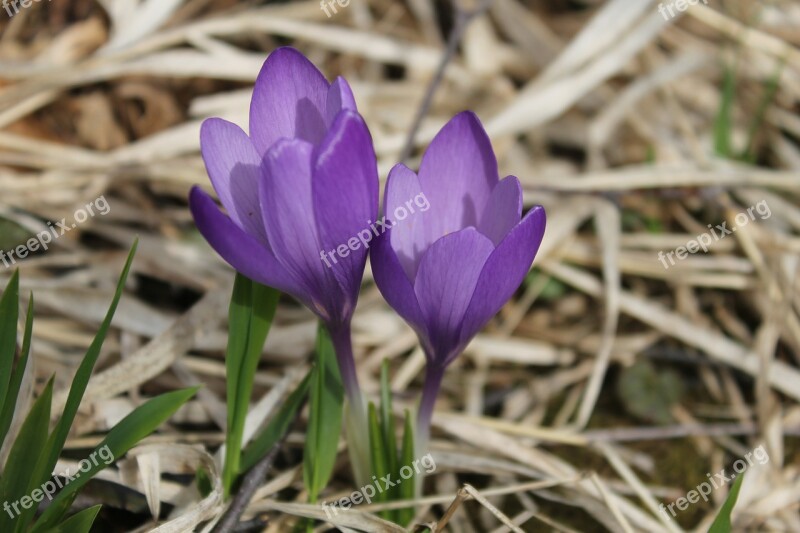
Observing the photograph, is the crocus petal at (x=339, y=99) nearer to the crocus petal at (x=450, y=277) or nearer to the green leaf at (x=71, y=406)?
the crocus petal at (x=450, y=277)

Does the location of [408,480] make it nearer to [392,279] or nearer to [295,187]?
[392,279]

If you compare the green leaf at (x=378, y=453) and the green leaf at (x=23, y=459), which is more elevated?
the green leaf at (x=23, y=459)

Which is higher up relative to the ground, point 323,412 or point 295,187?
point 295,187

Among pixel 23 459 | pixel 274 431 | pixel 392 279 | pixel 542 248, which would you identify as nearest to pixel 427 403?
pixel 274 431

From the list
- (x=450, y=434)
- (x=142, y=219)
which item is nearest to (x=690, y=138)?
(x=450, y=434)

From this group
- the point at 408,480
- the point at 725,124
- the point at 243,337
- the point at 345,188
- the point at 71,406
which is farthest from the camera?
the point at 725,124

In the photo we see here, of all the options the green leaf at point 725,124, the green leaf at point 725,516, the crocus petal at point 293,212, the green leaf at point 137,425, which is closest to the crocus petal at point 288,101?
the crocus petal at point 293,212
